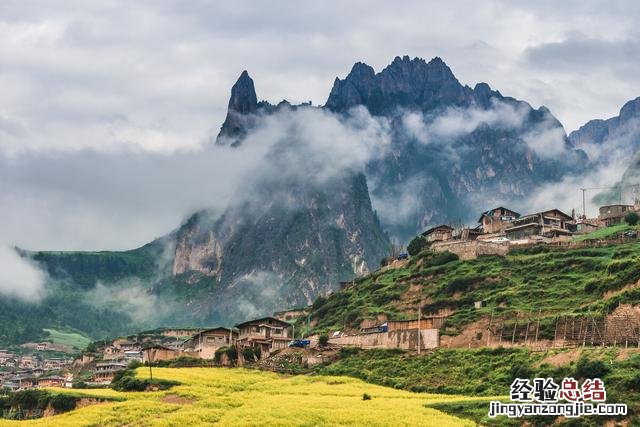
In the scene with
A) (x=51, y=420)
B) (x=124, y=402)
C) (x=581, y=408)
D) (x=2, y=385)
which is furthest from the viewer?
(x=2, y=385)

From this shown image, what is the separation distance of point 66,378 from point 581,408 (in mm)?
94520

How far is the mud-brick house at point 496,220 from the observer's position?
123 metres

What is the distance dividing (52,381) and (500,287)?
62705mm

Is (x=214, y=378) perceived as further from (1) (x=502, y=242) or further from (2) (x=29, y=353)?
(2) (x=29, y=353)

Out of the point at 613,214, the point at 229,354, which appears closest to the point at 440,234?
the point at 613,214

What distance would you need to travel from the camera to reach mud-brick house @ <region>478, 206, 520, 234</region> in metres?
123

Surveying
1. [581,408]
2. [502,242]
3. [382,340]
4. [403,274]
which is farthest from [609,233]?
[581,408]

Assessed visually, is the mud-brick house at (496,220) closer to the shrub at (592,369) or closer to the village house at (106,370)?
the village house at (106,370)

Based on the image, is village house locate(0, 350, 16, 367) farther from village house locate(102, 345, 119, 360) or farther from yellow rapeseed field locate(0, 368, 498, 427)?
yellow rapeseed field locate(0, 368, 498, 427)

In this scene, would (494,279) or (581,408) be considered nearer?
(581,408)

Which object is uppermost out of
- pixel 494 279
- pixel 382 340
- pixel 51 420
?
pixel 494 279

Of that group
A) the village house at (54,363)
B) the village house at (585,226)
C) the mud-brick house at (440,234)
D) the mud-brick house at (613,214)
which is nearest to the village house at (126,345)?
the village house at (54,363)

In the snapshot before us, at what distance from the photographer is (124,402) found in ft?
197

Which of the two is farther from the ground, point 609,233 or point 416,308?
point 609,233
